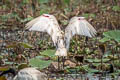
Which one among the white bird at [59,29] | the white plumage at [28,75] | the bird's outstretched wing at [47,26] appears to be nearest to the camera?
the white plumage at [28,75]

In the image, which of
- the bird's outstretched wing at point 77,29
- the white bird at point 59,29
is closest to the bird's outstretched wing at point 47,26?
the white bird at point 59,29

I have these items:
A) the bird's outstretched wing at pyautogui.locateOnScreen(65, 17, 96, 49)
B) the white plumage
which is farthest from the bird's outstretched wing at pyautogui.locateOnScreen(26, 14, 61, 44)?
the white plumage

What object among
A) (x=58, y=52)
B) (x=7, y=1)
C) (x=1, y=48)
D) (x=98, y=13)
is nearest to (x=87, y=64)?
(x=58, y=52)

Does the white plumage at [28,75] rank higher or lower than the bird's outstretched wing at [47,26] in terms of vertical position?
lower

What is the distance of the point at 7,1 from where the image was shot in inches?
404

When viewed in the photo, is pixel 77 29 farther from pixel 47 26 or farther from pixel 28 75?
pixel 28 75

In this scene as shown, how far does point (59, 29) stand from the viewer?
6.52 meters

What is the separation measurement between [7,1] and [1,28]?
1.54 meters

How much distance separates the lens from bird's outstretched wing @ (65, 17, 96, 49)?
637 centimetres

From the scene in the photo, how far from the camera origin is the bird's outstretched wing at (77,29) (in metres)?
6.37

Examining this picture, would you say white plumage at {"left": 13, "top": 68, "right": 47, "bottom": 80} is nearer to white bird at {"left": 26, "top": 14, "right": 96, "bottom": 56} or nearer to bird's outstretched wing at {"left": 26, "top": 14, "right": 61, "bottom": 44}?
white bird at {"left": 26, "top": 14, "right": 96, "bottom": 56}

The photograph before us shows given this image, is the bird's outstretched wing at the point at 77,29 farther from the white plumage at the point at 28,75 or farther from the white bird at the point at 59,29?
the white plumage at the point at 28,75

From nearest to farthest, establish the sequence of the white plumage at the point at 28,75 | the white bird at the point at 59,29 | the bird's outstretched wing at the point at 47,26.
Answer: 1. the white plumage at the point at 28,75
2. the white bird at the point at 59,29
3. the bird's outstretched wing at the point at 47,26

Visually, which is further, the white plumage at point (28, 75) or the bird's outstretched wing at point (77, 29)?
the bird's outstretched wing at point (77, 29)
